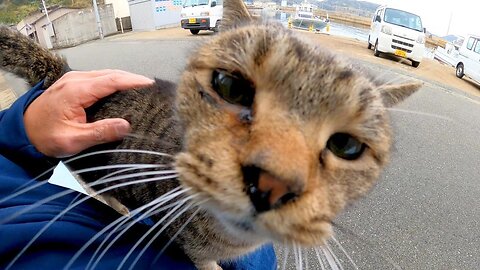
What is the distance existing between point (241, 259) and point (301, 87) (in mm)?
720

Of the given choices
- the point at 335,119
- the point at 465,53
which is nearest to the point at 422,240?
the point at 335,119

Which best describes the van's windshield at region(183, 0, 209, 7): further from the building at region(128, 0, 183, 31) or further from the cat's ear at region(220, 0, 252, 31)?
the cat's ear at region(220, 0, 252, 31)

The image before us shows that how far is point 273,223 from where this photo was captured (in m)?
0.70

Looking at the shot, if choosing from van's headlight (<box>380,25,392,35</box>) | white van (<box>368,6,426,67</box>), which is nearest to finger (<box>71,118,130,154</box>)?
white van (<box>368,6,426,67</box>)

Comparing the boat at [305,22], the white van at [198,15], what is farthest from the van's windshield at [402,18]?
the boat at [305,22]

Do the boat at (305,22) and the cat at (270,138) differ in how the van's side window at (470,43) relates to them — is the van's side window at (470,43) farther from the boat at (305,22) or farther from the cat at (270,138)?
the cat at (270,138)

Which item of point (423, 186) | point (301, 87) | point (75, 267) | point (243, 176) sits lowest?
point (423, 186)

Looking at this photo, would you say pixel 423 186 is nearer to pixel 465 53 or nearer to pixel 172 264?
pixel 172 264

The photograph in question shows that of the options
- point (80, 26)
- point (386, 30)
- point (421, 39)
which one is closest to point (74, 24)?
point (80, 26)

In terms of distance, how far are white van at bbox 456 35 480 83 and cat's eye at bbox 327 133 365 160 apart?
31.4 feet

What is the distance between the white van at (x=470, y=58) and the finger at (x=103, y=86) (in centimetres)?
965

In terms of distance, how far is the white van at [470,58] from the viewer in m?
9.04

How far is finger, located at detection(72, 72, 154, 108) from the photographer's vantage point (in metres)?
1.14

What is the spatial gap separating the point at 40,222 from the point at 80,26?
22.9ft
